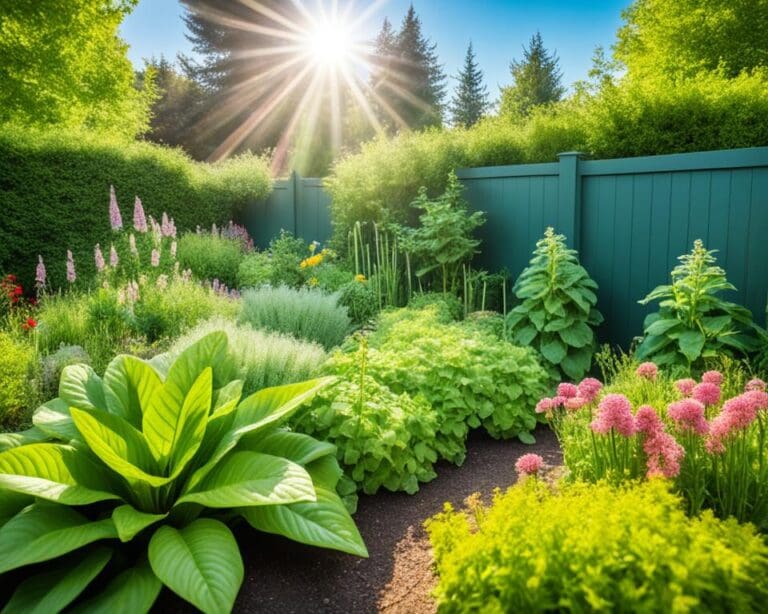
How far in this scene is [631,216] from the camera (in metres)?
4.90

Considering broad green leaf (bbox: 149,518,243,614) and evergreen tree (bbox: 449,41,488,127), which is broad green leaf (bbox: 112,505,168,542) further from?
evergreen tree (bbox: 449,41,488,127)

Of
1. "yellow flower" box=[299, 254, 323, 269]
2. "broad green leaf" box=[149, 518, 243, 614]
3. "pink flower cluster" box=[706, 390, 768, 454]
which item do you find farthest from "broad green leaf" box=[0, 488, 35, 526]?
"yellow flower" box=[299, 254, 323, 269]

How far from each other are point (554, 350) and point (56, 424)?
320 cm

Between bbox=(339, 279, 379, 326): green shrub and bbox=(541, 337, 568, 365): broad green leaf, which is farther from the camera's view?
bbox=(339, 279, 379, 326): green shrub

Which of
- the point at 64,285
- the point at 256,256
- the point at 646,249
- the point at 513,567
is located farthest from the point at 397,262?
the point at 513,567

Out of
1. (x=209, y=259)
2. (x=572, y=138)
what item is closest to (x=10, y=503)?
(x=572, y=138)

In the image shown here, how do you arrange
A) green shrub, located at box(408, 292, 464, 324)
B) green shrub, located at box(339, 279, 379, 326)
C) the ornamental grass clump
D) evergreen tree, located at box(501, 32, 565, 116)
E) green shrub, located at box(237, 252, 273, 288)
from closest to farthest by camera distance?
the ornamental grass clump
green shrub, located at box(408, 292, 464, 324)
green shrub, located at box(339, 279, 379, 326)
green shrub, located at box(237, 252, 273, 288)
evergreen tree, located at box(501, 32, 565, 116)

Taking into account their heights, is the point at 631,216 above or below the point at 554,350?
above

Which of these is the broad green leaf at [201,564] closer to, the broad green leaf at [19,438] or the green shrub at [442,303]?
the broad green leaf at [19,438]

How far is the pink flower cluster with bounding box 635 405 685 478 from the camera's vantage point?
1.92 metres

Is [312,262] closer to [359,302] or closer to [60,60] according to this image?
[359,302]

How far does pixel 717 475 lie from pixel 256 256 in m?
6.55

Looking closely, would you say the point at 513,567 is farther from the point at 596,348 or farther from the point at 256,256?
the point at 256,256

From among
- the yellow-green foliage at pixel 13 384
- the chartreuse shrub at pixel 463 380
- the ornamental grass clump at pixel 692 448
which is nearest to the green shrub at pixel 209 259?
the yellow-green foliage at pixel 13 384
